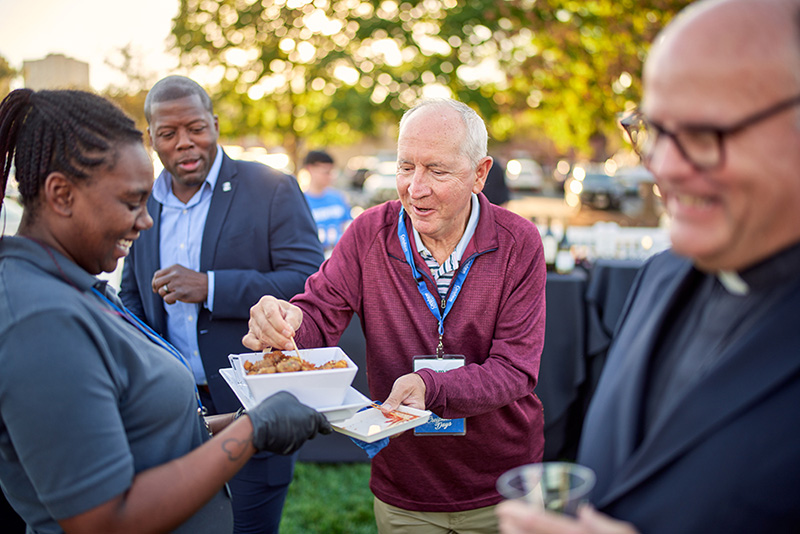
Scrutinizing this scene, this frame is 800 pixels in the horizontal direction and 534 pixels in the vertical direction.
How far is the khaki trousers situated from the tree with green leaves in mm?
8597

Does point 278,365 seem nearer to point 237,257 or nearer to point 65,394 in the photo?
point 65,394

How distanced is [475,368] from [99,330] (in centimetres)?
124

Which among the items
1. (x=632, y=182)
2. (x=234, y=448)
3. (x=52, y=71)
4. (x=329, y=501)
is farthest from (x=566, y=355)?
(x=632, y=182)

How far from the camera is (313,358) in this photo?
226 cm

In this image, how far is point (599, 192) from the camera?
25.7 meters

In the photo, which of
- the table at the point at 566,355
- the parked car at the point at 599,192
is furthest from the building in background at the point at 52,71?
the parked car at the point at 599,192

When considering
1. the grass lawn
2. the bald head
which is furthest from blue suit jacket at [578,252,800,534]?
the grass lawn

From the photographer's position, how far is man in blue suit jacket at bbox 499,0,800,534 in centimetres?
96

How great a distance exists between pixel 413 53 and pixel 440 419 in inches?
360

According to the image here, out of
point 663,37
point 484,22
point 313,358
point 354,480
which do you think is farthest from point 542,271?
point 484,22

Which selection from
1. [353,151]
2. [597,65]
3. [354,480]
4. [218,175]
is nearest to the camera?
[218,175]

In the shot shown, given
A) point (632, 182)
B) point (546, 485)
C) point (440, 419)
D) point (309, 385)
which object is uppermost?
point (546, 485)

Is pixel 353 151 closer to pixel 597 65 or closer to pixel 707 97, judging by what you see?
pixel 597 65

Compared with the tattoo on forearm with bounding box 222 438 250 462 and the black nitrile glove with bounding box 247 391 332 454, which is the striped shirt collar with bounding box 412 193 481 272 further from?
the tattoo on forearm with bounding box 222 438 250 462
